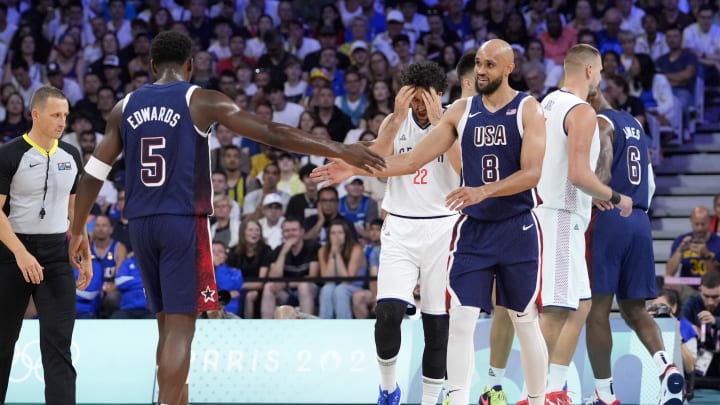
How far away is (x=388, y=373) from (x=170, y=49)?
285 cm

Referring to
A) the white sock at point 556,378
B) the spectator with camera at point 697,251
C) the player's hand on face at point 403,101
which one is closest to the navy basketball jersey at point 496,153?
the player's hand on face at point 403,101

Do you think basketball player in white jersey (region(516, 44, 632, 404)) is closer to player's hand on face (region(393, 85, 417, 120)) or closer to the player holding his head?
the player holding his head

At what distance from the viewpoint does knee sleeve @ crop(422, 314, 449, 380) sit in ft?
25.0

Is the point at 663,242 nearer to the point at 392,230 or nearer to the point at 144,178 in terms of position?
the point at 392,230

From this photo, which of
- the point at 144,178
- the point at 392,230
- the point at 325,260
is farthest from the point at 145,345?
the point at 144,178

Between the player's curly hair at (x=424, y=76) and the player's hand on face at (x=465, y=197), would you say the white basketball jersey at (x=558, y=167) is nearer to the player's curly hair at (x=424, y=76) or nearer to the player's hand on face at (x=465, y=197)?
the player's curly hair at (x=424, y=76)

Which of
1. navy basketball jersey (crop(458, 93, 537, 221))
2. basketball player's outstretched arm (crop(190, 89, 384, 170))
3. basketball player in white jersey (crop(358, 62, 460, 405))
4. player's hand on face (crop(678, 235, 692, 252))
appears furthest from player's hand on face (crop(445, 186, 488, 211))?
player's hand on face (crop(678, 235, 692, 252))

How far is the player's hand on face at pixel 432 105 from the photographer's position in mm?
7594

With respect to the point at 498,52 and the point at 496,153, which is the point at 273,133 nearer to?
the point at 496,153

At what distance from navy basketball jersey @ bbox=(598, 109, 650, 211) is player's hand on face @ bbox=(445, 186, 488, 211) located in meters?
2.27

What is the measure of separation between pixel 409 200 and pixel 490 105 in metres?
1.21

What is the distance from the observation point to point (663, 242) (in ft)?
46.2

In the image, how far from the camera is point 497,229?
6.70 m

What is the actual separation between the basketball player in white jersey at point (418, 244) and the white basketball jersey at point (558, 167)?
658 mm
